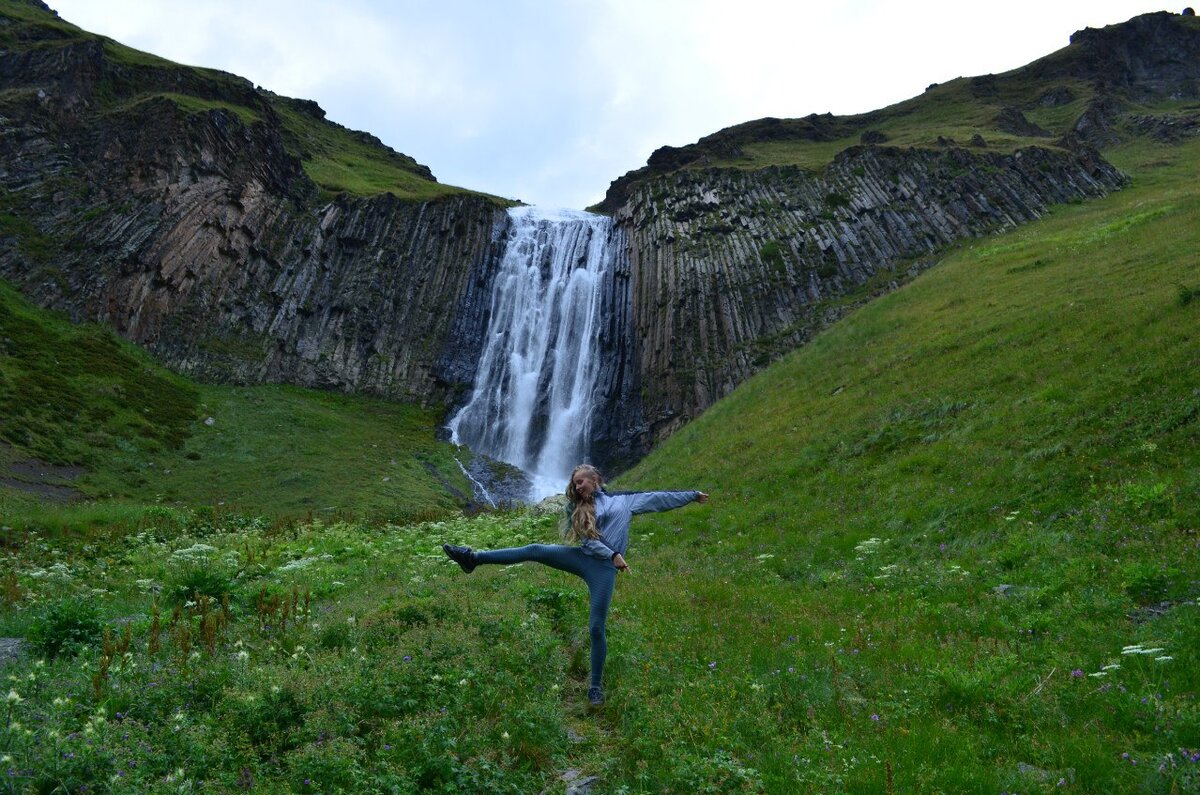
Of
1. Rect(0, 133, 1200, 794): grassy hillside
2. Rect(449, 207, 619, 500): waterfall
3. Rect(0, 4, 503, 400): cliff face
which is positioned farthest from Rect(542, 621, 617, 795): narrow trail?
Rect(0, 4, 503, 400): cliff face

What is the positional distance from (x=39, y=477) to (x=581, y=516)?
125 ft

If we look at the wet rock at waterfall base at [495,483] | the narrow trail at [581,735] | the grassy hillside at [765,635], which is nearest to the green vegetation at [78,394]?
the wet rock at waterfall base at [495,483]

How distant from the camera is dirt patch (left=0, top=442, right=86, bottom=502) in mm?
31859

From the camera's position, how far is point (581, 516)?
7195mm

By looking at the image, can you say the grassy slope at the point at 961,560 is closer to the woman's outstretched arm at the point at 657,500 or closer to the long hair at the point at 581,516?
the long hair at the point at 581,516

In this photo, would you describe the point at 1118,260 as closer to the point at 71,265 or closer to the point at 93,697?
the point at 93,697

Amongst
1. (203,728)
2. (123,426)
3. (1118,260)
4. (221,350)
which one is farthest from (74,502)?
(1118,260)

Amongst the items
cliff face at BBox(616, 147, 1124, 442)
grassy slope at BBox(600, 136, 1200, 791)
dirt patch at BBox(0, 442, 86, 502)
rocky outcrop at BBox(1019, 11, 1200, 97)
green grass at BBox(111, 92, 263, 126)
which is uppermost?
rocky outcrop at BBox(1019, 11, 1200, 97)

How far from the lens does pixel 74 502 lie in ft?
105

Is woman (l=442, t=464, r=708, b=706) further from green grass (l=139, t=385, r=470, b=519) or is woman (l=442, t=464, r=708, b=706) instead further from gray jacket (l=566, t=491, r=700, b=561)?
green grass (l=139, t=385, r=470, b=519)

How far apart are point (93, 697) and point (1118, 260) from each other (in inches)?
1282

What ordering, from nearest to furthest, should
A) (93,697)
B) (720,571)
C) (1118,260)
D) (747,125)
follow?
(93,697)
(720,571)
(1118,260)
(747,125)

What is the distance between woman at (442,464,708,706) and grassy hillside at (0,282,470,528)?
23.1 metres

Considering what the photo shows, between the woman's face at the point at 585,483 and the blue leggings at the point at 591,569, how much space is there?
1.92 feet
